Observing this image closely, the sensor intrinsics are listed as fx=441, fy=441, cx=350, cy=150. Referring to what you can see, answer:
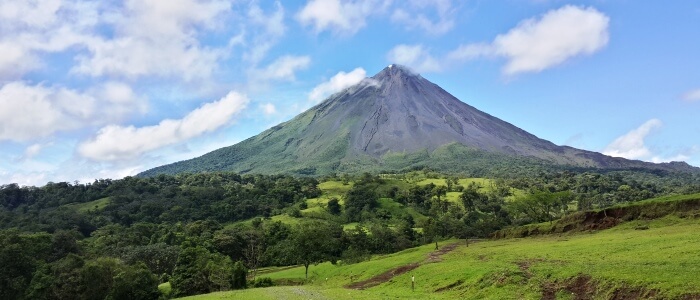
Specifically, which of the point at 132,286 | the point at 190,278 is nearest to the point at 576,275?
the point at 190,278

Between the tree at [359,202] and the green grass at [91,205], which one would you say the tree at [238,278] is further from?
the green grass at [91,205]

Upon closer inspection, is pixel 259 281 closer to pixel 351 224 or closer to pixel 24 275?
pixel 24 275

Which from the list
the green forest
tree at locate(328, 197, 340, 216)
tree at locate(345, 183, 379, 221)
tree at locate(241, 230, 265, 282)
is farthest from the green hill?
tree at locate(328, 197, 340, 216)

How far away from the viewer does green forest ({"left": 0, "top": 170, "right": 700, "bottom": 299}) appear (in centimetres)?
5588

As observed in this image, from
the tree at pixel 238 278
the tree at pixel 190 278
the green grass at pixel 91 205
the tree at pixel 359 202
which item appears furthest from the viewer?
the green grass at pixel 91 205

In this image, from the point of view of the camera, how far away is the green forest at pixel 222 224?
183 feet

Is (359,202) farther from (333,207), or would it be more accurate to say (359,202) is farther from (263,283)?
(263,283)

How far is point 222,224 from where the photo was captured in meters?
127

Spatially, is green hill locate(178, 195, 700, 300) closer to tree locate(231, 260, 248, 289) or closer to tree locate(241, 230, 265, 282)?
tree locate(231, 260, 248, 289)

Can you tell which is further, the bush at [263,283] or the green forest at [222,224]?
the bush at [263,283]

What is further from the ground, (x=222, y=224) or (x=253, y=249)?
(x=222, y=224)

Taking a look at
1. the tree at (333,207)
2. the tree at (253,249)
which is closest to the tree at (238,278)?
the tree at (253,249)

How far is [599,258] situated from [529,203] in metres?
54.3

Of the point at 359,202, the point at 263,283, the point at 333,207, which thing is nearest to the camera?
the point at 263,283
